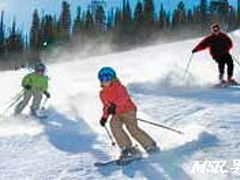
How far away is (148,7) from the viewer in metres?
91.6

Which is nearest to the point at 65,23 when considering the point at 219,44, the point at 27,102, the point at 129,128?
the point at 219,44

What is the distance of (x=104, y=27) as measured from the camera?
91.6 m

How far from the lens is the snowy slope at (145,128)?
917 cm

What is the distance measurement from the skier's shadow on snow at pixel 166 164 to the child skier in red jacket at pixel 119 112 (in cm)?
24

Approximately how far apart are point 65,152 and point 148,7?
270 ft

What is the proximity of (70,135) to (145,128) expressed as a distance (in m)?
1.32

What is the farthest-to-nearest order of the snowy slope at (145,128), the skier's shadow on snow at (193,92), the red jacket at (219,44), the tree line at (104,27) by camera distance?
the tree line at (104,27), the red jacket at (219,44), the skier's shadow on snow at (193,92), the snowy slope at (145,128)

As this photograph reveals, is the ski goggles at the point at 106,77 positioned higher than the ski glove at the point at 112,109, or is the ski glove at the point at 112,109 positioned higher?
the ski goggles at the point at 106,77

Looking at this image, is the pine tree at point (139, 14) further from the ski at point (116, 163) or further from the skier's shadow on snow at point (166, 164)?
the ski at point (116, 163)

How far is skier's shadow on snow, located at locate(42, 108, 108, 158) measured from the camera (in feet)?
34.9

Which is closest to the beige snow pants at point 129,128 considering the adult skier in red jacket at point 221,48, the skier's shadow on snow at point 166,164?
the skier's shadow on snow at point 166,164

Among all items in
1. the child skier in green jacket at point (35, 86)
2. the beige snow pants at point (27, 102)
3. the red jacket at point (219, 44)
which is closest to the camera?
the beige snow pants at point (27, 102)

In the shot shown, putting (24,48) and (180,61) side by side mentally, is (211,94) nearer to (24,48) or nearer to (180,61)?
(180,61)

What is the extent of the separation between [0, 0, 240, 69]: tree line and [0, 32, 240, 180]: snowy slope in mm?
59205
